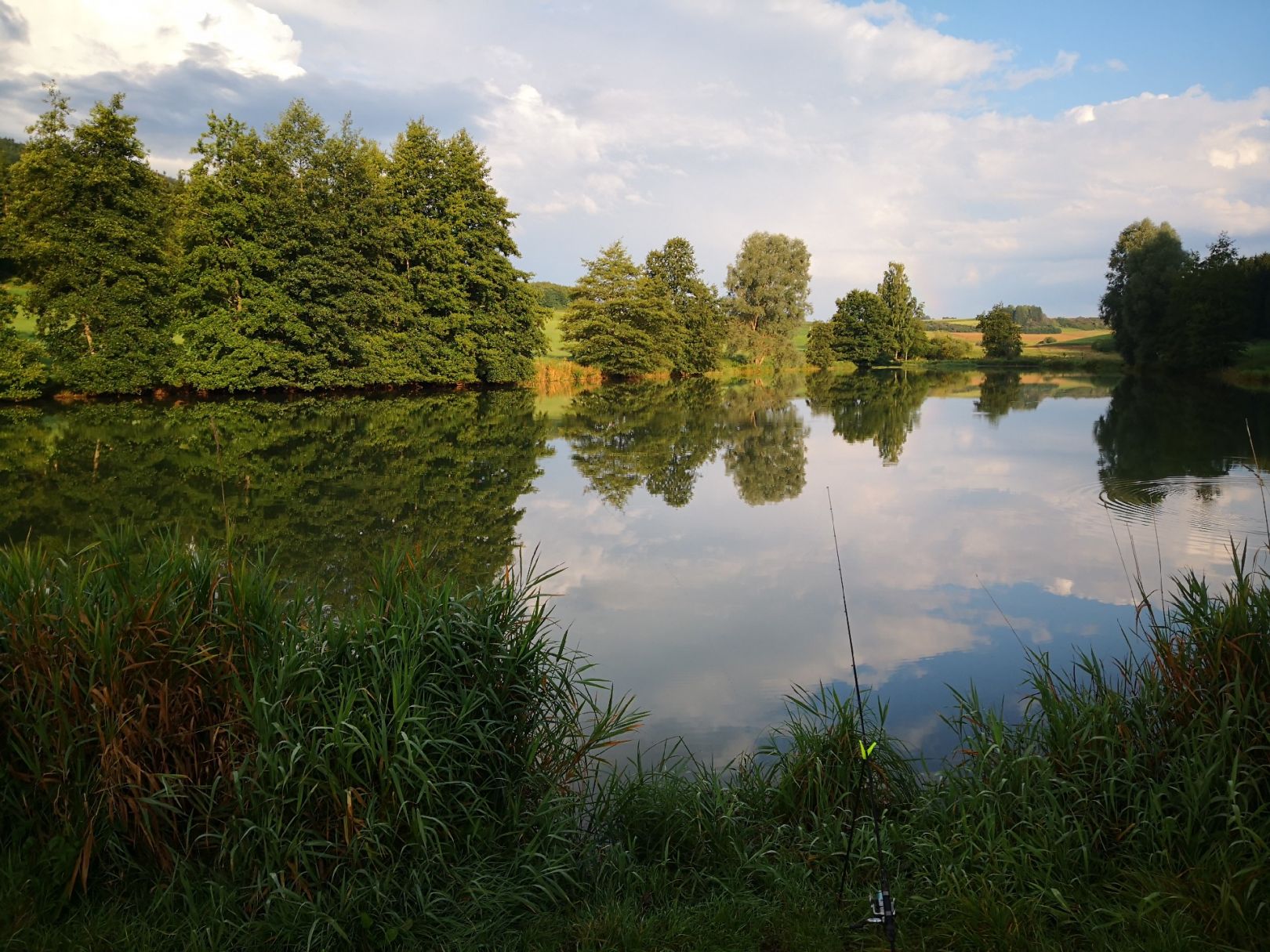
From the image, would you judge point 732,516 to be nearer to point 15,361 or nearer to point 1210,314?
point 15,361

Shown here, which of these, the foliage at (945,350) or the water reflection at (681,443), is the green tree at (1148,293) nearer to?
the foliage at (945,350)

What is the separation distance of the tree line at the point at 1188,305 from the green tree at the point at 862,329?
19.8 metres

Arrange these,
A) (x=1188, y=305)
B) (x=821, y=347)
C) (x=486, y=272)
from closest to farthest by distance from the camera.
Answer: (x=486, y=272) < (x=1188, y=305) < (x=821, y=347)

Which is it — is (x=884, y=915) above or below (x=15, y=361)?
below

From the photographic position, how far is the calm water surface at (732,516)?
6.39 metres

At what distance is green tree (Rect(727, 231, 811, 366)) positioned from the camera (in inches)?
2235

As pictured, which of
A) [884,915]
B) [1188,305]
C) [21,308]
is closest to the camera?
[884,915]

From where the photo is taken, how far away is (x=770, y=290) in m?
56.8

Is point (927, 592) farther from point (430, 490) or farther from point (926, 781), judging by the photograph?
point (430, 490)

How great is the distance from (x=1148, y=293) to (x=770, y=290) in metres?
23.3

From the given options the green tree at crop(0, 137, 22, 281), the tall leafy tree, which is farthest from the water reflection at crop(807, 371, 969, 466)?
the green tree at crop(0, 137, 22, 281)

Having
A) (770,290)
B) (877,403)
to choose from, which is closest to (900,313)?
(770,290)

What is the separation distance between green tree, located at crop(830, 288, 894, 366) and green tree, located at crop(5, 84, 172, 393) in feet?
183

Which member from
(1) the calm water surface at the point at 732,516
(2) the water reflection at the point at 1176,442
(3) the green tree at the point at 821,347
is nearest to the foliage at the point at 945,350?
(3) the green tree at the point at 821,347
